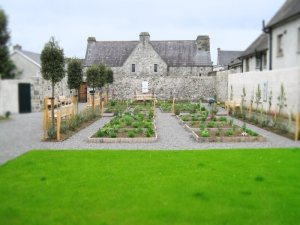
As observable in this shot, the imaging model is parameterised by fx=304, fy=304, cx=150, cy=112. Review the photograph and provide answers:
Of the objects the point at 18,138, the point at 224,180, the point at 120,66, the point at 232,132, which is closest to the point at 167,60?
the point at 120,66

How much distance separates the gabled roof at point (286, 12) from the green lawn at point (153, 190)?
2.39 meters

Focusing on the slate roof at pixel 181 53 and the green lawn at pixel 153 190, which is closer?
the green lawn at pixel 153 190

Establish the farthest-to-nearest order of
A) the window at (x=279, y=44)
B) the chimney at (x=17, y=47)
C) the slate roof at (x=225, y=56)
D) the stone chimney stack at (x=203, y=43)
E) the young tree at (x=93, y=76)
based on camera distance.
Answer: the slate roof at (x=225, y=56) < the stone chimney stack at (x=203, y=43) < the young tree at (x=93, y=76) < the window at (x=279, y=44) < the chimney at (x=17, y=47)

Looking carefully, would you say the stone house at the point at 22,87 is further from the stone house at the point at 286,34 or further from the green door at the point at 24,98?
the stone house at the point at 286,34

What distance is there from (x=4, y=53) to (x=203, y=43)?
37.8 metres

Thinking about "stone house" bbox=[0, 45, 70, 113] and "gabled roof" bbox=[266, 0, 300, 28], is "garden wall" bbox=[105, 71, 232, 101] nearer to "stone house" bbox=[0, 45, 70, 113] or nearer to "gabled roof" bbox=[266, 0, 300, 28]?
"gabled roof" bbox=[266, 0, 300, 28]

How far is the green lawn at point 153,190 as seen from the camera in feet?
12.5

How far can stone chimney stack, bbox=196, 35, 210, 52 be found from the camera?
37.8 metres

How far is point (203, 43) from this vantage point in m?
37.8

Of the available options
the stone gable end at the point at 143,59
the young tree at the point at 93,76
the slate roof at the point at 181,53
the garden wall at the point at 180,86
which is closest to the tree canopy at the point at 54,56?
the young tree at the point at 93,76

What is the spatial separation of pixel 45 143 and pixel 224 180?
6268 millimetres

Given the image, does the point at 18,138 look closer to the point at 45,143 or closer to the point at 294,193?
the point at 294,193

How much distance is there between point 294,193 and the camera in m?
4.38

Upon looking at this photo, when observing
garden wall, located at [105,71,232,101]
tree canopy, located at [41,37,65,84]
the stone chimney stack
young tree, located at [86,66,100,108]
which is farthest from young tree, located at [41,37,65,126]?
the stone chimney stack
